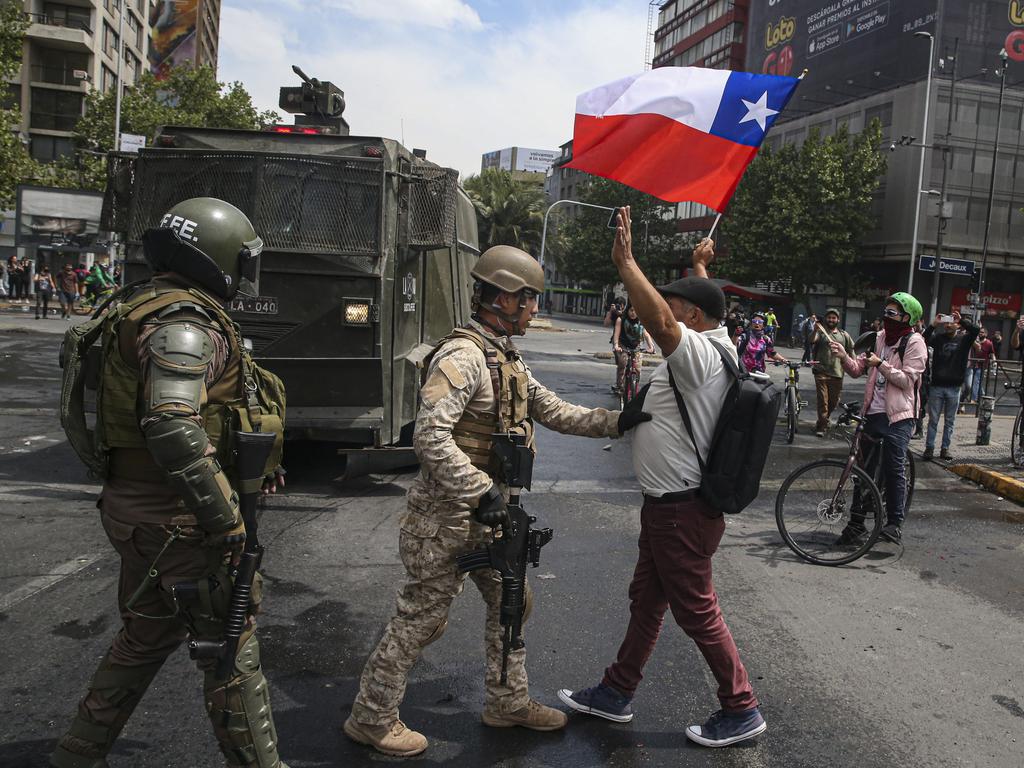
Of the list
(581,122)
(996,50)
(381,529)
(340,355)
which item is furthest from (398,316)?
(996,50)

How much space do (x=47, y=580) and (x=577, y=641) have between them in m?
3.01

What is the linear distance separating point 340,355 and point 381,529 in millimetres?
1542

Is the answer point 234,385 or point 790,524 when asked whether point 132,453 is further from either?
point 790,524

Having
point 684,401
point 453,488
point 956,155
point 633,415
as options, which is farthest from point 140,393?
point 956,155

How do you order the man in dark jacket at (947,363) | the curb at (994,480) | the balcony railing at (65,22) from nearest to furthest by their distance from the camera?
the curb at (994,480)
the man in dark jacket at (947,363)
the balcony railing at (65,22)

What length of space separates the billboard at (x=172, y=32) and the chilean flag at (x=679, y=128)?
7463 cm

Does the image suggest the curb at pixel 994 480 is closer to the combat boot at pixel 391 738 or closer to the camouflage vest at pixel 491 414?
the camouflage vest at pixel 491 414

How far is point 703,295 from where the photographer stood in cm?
345

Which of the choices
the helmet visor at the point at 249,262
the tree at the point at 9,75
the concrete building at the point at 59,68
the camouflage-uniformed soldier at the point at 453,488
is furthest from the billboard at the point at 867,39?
the helmet visor at the point at 249,262

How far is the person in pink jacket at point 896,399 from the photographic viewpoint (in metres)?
6.31

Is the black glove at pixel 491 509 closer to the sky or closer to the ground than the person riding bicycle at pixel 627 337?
closer to the ground

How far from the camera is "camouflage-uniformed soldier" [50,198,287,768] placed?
253 centimetres

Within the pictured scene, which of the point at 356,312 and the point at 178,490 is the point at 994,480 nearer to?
the point at 356,312

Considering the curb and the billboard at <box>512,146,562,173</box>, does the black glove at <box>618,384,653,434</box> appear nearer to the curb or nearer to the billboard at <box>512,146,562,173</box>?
the curb
